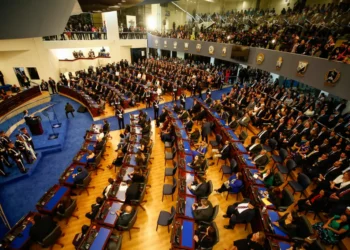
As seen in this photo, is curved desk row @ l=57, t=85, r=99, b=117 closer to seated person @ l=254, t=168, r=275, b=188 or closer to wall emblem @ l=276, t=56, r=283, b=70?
seated person @ l=254, t=168, r=275, b=188

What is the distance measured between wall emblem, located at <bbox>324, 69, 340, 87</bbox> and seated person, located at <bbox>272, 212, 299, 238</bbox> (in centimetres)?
661

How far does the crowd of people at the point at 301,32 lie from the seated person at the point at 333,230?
637 centimetres

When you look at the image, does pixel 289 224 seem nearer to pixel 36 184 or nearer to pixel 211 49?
pixel 36 184

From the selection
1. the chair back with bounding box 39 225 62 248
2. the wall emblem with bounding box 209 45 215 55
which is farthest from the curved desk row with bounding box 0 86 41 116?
the wall emblem with bounding box 209 45 215 55

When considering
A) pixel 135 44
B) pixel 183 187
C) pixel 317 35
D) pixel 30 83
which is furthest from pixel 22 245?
pixel 135 44

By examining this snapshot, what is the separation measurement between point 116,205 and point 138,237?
3.70 ft

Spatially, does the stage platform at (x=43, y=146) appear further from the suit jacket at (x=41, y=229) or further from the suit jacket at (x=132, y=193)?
the suit jacket at (x=132, y=193)

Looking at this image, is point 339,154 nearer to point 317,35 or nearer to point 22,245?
point 317,35


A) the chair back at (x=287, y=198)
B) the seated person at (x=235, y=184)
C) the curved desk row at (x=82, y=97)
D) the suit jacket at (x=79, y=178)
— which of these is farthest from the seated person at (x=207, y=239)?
the curved desk row at (x=82, y=97)

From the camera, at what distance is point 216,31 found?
18906 millimetres

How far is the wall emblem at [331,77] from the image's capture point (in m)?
8.23

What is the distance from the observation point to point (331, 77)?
8.42 m

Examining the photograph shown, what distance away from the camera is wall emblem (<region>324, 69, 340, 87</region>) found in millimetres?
8227

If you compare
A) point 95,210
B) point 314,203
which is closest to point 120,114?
point 95,210
